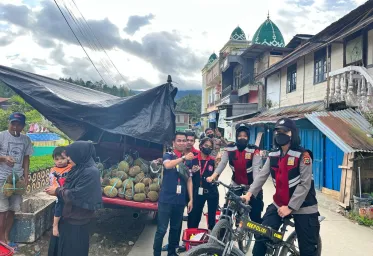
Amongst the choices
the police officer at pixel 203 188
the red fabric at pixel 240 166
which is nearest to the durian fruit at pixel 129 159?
the police officer at pixel 203 188

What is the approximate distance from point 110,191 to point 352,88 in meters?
7.53

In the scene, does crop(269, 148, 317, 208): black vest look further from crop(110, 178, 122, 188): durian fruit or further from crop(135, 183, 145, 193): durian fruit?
crop(110, 178, 122, 188): durian fruit

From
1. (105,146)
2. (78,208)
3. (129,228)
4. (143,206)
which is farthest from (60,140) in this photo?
(78,208)

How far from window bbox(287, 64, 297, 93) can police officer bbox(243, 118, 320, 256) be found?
40.8ft

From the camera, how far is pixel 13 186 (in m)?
4.39

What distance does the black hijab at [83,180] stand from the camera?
10.1ft

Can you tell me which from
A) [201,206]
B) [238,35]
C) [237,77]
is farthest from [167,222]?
[238,35]

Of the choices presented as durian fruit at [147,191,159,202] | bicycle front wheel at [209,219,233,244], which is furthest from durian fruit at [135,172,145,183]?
bicycle front wheel at [209,219,233,244]

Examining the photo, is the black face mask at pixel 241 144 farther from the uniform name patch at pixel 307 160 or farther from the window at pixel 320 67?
the window at pixel 320 67

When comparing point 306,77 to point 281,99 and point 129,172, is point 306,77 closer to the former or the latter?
point 281,99

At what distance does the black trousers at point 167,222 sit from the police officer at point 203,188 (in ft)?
1.81

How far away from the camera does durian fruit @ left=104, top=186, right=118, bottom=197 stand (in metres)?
5.04

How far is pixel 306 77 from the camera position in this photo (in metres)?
13.5

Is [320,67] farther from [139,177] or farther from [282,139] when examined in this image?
[282,139]
